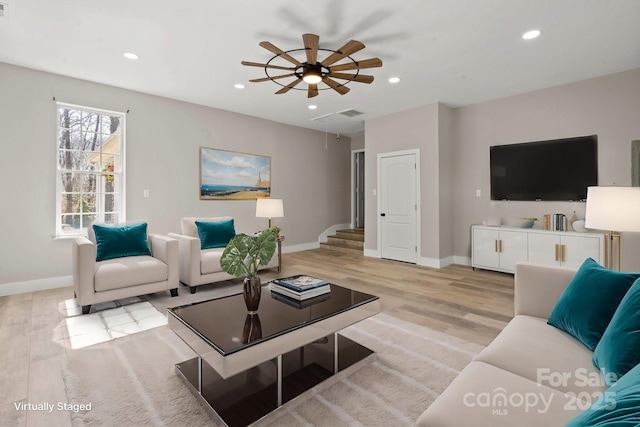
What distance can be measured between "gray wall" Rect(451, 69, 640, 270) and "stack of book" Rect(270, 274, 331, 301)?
395cm

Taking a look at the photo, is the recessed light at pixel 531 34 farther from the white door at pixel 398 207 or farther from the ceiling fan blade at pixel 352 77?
the white door at pixel 398 207

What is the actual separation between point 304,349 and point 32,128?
4.29 meters

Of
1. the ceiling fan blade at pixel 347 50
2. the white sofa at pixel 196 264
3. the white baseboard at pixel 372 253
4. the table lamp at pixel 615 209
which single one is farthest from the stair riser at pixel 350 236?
the table lamp at pixel 615 209

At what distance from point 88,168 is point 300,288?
3904 millimetres

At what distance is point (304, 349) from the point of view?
2.17 m

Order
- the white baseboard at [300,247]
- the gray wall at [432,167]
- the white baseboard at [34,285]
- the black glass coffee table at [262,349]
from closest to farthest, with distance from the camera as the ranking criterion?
the black glass coffee table at [262,349] < the white baseboard at [34,285] < the gray wall at [432,167] < the white baseboard at [300,247]

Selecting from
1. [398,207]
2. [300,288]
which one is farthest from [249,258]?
[398,207]

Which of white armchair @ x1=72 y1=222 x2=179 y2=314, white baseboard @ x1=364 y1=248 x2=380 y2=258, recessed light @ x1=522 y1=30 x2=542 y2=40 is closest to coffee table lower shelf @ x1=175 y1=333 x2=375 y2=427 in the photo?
white armchair @ x1=72 y1=222 x2=179 y2=314

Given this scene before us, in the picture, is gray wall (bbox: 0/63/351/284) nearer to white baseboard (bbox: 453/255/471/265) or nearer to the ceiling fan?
the ceiling fan

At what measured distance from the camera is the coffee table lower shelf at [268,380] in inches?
63.6

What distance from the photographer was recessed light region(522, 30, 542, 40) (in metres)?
3.04

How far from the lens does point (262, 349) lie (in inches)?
60.9

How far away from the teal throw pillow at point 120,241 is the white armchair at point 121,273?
63 millimetres

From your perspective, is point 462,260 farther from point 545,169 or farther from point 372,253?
point 545,169
